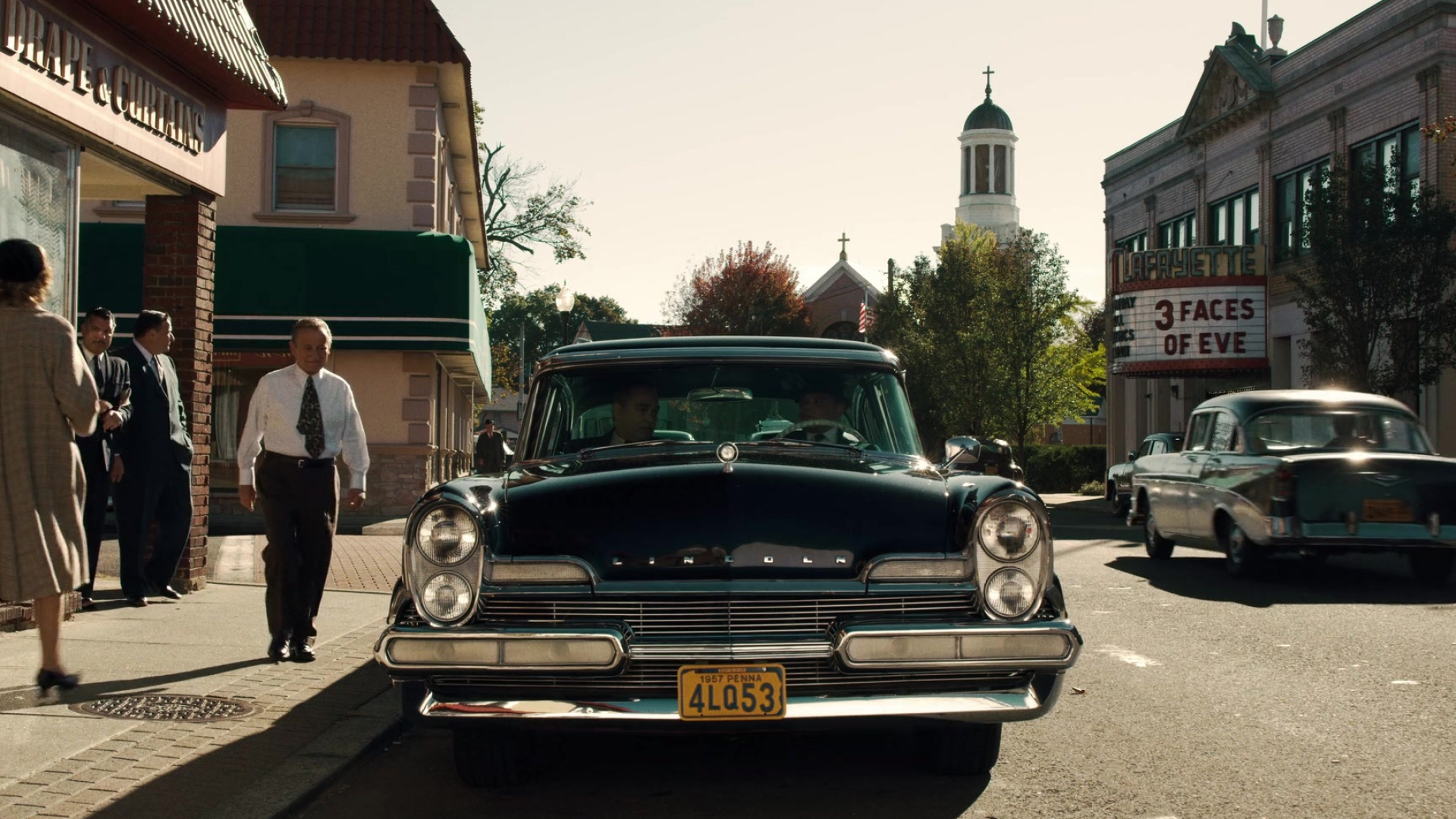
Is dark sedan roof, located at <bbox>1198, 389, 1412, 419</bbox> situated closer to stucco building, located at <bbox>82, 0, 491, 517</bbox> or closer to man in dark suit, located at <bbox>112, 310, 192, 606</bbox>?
man in dark suit, located at <bbox>112, 310, 192, 606</bbox>

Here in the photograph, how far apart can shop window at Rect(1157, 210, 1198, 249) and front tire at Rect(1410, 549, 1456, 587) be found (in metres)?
25.4

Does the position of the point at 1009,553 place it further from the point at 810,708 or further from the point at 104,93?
the point at 104,93

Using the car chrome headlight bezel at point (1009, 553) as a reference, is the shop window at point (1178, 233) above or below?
above

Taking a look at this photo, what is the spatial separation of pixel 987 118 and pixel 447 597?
82260 mm

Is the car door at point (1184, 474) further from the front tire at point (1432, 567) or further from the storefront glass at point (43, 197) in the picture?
the storefront glass at point (43, 197)

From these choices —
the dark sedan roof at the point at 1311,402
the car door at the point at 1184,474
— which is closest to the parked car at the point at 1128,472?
the car door at the point at 1184,474

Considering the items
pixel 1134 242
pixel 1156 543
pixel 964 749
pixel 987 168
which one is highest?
pixel 987 168

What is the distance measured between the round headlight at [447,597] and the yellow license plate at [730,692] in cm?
74

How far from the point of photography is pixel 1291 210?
1287 inches

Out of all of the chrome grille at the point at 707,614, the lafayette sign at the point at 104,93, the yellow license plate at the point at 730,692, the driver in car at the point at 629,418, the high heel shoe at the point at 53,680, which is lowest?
the high heel shoe at the point at 53,680

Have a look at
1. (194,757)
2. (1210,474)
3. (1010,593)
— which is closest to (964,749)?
(1010,593)

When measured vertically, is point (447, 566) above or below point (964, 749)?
above

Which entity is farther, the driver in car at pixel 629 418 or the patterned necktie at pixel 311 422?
the patterned necktie at pixel 311 422

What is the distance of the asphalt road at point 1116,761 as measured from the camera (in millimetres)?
5059
